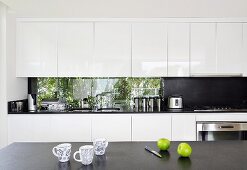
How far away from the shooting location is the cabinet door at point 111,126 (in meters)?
3.30

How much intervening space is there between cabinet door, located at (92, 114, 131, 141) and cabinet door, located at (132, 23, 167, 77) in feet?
2.36

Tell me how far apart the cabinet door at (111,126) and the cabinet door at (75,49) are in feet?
2.30

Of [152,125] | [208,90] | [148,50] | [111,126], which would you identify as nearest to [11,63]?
[111,126]

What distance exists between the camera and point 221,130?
327cm

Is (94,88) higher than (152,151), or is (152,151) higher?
(94,88)

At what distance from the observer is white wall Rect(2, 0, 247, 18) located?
2.82 metres

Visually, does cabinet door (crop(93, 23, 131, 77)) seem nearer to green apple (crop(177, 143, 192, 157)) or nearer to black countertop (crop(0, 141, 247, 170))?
black countertop (crop(0, 141, 247, 170))

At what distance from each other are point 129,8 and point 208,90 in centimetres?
193

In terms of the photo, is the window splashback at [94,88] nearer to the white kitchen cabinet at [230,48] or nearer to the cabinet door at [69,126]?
the cabinet door at [69,126]

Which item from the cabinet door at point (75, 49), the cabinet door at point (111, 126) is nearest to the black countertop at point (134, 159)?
the cabinet door at point (111, 126)

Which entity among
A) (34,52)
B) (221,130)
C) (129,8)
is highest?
(129,8)

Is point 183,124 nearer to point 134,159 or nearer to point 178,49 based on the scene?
point 178,49

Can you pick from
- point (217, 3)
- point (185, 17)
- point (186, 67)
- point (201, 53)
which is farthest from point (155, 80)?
point (217, 3)

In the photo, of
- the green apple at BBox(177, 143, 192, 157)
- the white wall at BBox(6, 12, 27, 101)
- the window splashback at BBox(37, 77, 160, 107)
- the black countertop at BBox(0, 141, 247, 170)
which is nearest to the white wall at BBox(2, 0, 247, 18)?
the white wall at BBox(6, 12, 27, 101)
